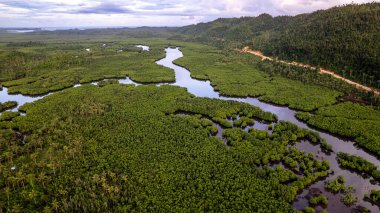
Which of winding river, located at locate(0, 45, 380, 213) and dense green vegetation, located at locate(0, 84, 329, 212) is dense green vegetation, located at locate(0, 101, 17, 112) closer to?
winding river, located at locate(0, 45, 380, 213)

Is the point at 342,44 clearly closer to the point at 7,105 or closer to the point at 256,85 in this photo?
the point at 256,85

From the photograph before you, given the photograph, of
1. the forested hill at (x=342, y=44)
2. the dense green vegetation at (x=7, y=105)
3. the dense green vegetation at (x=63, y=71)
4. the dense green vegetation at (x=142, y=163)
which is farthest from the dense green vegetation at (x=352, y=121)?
the dense green vegetation at (x=7, y=105)

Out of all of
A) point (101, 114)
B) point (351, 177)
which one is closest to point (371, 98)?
point (351, 177)

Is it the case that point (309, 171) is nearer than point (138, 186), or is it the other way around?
point (138, 186)

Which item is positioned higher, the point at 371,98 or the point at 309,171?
the point at 371,98

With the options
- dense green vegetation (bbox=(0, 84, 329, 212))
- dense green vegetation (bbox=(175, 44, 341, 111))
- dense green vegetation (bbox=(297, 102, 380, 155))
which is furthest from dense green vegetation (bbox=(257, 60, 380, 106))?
dense green vegetation (bbox=(0, 84, 329, 212))

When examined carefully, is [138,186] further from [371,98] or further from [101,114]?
[371,98]
